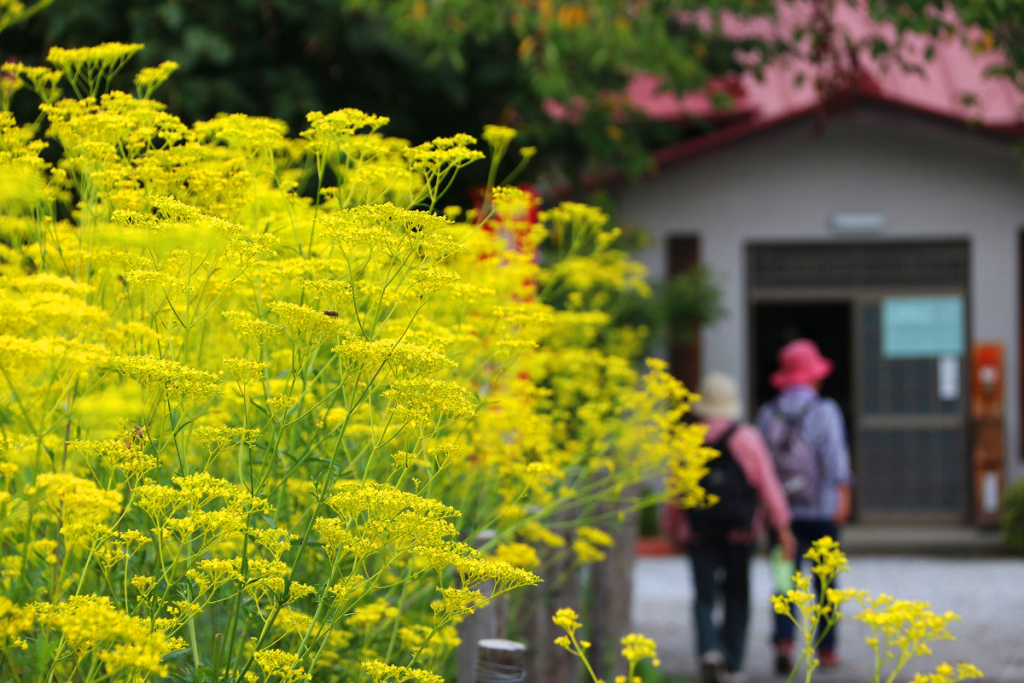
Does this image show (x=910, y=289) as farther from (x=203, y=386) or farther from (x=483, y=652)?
(x=203, y=386)

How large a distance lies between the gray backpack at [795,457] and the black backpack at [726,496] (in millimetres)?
572

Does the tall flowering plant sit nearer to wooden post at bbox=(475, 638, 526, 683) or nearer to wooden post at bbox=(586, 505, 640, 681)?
wooden post at bbox=(475, 638, 526, 683)

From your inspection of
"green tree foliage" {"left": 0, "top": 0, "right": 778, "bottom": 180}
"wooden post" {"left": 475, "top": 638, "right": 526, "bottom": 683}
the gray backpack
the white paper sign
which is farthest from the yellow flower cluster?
the white paper sign

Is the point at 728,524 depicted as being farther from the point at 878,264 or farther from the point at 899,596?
the point at 878,264

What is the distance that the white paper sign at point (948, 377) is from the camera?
12.5 metres

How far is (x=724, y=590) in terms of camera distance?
21.6 feet

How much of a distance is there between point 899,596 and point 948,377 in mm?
3345

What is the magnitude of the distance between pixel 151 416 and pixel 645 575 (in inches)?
349

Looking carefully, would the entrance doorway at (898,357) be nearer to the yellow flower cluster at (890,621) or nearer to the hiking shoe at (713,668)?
the hiking shoe at (713,668)

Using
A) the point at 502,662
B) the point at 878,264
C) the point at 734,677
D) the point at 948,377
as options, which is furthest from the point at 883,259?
the point at 502,662

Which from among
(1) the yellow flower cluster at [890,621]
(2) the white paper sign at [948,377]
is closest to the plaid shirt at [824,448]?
(1) the yellow flower cluster at [890,621]

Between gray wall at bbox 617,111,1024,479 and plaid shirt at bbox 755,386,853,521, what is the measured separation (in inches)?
212

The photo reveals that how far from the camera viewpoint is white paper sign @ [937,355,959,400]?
12461 millimetres

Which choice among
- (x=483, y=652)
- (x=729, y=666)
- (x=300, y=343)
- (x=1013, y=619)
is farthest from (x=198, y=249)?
(x=1013, y=619)
